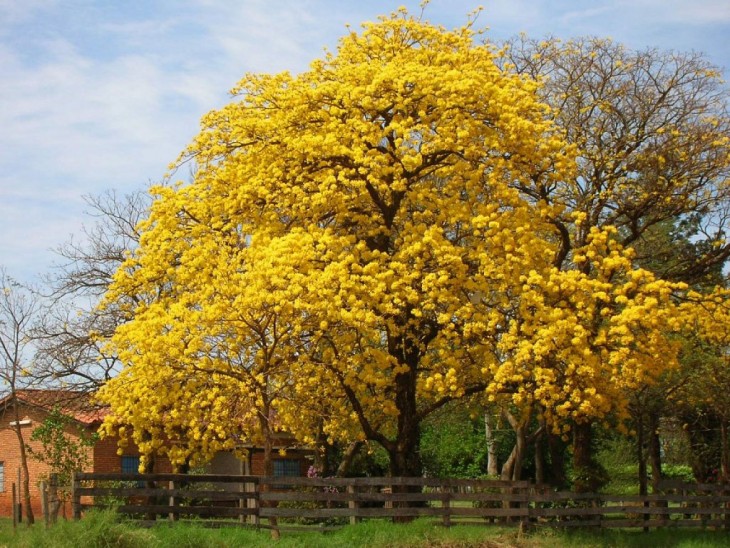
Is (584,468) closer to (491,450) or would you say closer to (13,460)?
(491,450)

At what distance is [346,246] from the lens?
74.5 ft

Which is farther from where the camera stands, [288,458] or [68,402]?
[288,458]

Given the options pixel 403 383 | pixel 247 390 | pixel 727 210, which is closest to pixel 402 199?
pixel 403 383

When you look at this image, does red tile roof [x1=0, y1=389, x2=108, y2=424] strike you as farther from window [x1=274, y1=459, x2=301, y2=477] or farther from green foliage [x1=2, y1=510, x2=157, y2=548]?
green foliage [x1=2, y1=510, x2=157, y2=548]

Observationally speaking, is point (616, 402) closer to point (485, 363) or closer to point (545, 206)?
point (485, 363)

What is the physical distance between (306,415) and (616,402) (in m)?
7.57

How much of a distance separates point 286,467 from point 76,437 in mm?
10084

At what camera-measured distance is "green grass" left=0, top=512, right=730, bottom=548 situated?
15.7 meters

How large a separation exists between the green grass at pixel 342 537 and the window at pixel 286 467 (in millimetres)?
19130

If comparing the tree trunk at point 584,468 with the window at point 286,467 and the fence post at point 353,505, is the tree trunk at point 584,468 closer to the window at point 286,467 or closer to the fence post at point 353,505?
the fence post at point 353,505

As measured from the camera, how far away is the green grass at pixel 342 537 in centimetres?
1567

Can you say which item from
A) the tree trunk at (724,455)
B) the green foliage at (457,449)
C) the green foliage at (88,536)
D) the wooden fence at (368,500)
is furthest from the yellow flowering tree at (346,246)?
the green foliage at (457,449)

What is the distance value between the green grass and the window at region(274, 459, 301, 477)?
1913 centimetres

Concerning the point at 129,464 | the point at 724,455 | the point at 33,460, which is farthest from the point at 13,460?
the point at 724,455
